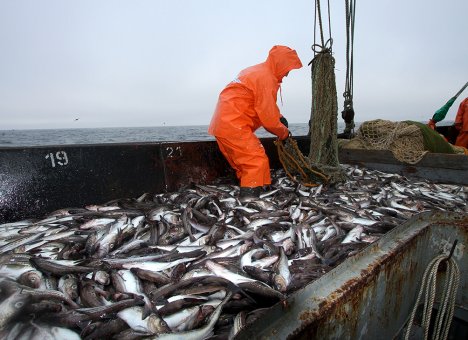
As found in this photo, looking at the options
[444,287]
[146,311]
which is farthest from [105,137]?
[444,287]

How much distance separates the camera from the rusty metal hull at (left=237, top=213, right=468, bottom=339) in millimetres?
1238

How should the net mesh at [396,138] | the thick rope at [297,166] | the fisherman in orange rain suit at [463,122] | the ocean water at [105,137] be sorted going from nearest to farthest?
1. the thick rope at [297,166]
2. the net mesh at [396,138]
3. the fisherman in orange rain suit at [463,122]
4. the ocean water at [105,137]

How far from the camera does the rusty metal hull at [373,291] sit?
1.24 meters

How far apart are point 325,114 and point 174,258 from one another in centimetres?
463

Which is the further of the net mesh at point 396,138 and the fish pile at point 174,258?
the net mesh at point 396,138

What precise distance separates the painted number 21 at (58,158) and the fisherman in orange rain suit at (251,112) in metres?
2.33

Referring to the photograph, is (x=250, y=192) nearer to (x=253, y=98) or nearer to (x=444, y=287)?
(x=253, y=98)

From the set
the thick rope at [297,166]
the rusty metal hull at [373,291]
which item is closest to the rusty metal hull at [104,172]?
the thick rope at [297,166]

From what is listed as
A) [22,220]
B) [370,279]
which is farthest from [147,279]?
[22,220]

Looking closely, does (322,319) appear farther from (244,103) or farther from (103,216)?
(244,103)

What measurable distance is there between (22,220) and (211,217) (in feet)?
7.84

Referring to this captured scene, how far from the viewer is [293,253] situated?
305 cm

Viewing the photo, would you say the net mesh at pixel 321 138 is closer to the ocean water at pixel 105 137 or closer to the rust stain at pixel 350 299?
the rust stain at pixel 350 299

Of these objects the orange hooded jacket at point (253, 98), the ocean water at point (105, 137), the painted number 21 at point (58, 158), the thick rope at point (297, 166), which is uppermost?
the orange hooded jacket at point (253, 98)
